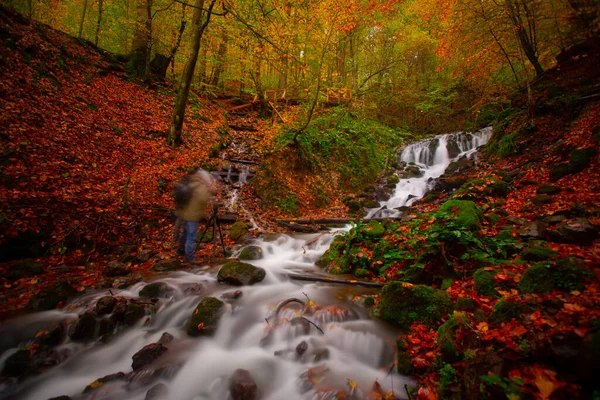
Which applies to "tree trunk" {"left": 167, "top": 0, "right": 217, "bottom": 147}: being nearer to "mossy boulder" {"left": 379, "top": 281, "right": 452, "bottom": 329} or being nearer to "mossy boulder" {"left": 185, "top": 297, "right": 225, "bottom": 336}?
"mossy boulder" {"left": 185, "top": 297, "right": 225, "bottom": 336}

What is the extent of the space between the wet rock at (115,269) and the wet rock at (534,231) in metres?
7.58

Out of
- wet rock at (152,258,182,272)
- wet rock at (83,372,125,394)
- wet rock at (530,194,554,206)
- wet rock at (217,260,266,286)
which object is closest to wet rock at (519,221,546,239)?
wet rock at (530,194,554,206)

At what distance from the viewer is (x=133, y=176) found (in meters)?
8.48

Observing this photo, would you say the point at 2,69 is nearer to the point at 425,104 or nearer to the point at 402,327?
the point at 402,327

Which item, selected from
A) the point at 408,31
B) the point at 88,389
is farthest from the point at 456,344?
the point at 408,31

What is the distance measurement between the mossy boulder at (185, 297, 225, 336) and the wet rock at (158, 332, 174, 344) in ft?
0.88

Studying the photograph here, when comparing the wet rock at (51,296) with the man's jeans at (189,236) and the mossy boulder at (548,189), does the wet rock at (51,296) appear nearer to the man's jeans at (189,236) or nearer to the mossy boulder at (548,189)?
the man's jeans at (189,236)

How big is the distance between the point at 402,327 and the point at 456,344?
1181mm

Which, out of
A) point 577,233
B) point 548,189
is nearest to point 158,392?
point 577,233

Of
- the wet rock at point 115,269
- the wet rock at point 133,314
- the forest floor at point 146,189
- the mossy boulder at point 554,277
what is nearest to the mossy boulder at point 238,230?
the forest floor at point 146,189

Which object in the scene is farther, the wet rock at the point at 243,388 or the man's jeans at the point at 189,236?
the man's jeans at the point at 189,236

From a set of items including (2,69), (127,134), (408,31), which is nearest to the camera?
(2,69)

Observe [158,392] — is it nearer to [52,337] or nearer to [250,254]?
[52,337]

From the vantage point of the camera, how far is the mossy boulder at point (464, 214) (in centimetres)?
466
